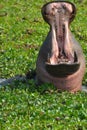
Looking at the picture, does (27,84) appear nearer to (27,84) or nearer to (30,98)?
(27,84)

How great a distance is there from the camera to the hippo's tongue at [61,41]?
9.81 meters

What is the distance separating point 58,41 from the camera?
986 cm

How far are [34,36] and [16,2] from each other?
13.6 feet

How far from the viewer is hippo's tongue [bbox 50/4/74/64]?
32.2 feet

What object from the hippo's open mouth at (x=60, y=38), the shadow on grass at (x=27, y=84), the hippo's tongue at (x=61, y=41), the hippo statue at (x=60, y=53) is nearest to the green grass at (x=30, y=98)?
the shadow on grass at (x=27, y=84)

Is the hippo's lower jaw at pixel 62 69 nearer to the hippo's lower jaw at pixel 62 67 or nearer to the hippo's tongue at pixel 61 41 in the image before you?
the hippo's lower jaw at pixel 62 67

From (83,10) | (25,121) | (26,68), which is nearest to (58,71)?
(25,121)

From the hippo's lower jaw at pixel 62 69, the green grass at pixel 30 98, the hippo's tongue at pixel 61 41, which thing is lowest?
the green grass at pixel 30 98

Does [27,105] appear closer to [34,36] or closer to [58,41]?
[58,41]

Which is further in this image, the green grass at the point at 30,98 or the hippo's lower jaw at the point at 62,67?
the hippo's lower jaw at the point at 62,67

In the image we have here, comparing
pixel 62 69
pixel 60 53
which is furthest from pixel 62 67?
pixel 60 53

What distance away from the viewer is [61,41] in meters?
9.88

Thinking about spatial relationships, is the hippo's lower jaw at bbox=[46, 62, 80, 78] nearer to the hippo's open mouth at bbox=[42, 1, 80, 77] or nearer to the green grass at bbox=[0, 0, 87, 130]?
the hippo's open mouth at bbox=[42, 1, 80, 77]

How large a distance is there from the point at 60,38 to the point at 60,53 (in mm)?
279
